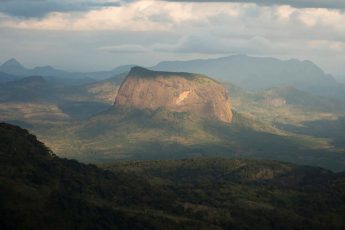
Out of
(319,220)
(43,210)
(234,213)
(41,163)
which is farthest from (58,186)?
(319,220)

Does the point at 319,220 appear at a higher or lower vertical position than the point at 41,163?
lower

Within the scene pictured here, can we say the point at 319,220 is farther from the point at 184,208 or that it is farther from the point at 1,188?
the point at 1,188

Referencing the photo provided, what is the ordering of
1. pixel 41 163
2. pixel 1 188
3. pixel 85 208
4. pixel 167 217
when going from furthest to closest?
1. pixel 41 163
2. pixel 167 217
3. pixel 85 208
4. pixel 1 188

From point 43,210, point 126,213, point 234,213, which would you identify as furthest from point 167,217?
point 43,210

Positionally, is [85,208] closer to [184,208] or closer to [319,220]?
[184,208]

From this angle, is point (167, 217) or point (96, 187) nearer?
point (167, 217)

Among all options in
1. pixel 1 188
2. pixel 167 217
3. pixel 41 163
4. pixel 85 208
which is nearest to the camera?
pixel 1 188

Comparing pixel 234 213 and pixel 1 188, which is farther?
pixel 234 213

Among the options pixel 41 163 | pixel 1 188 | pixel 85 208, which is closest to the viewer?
pixel 1 188

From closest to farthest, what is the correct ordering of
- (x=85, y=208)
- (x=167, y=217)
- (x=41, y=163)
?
(x=85, y=208)
(x=167, y=217)
(x=41, y=163)
